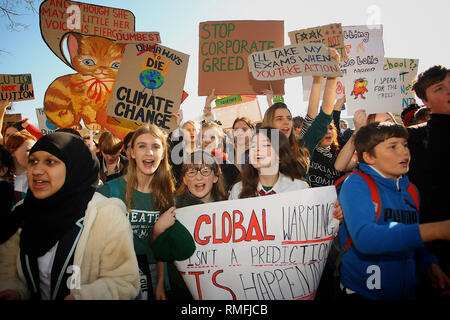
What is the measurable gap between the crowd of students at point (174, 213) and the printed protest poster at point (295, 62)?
3.18 feet

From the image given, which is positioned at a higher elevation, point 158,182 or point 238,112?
point 238,112

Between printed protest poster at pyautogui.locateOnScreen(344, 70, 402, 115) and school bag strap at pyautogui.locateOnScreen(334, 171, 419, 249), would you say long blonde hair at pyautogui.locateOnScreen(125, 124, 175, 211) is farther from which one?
printed protest poster at pyautogui.locateOnScreen(344, 70, 402, 115)

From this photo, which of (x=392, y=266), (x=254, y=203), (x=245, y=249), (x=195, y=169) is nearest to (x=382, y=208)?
(x=392, y=266)

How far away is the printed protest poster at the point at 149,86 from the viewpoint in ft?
11.2

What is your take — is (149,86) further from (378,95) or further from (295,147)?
(378,95)

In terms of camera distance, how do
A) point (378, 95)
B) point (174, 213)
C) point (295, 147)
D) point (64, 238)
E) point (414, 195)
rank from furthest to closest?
point (378, 95), point (295, 147), point (174, 213), point (414, 195), point (64, 238)

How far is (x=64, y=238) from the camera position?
63.8 inches

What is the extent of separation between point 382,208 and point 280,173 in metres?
0.96

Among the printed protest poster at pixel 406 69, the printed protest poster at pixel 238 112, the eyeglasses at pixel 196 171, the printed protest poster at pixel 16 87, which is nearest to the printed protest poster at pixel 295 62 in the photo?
the eyeglasses at pixel 196 171

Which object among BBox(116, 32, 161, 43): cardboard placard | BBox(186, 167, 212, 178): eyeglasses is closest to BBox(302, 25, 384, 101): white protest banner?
BBox(116, 32, 161, 43): cardboard placard

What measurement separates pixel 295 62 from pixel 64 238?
2.93 metres

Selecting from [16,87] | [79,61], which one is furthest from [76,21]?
[16,87]
